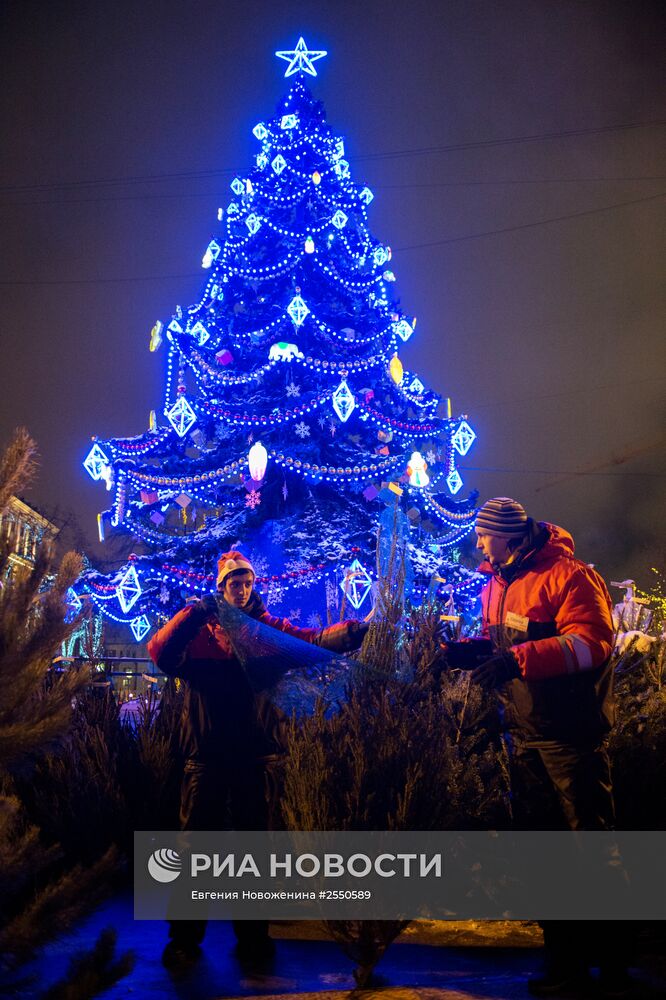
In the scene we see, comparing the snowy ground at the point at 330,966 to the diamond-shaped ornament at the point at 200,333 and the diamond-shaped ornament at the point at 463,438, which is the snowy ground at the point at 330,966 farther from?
the diamond-shaped ornament at the point at 200,333

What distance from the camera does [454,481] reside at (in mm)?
20719

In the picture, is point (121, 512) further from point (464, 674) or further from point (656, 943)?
point (656, 943)

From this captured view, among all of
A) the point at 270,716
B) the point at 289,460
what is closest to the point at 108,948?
the point at 270,716

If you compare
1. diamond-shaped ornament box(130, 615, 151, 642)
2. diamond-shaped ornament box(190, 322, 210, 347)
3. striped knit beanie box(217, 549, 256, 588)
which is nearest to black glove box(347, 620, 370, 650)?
striped knit beanie box(217, 549, 256, 588)

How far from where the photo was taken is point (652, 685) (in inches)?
241

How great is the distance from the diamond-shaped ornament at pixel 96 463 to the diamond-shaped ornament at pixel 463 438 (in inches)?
332

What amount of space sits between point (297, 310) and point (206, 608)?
14.4m

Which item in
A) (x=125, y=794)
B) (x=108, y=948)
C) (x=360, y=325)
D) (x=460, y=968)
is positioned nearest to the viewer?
(x=108, y=948)

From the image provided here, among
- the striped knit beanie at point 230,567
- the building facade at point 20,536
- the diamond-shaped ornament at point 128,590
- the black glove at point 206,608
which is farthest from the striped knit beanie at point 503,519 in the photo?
the diamond-shaped ornament at point 128,590

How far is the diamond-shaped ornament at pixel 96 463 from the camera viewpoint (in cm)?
1795

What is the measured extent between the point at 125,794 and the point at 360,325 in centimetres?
1565

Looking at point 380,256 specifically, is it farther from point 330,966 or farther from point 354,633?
point 330,966

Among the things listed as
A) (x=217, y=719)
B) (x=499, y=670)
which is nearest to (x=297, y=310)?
(x=217, y=719)

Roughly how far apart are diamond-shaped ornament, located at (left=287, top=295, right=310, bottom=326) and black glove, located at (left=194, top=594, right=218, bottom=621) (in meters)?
14.3
